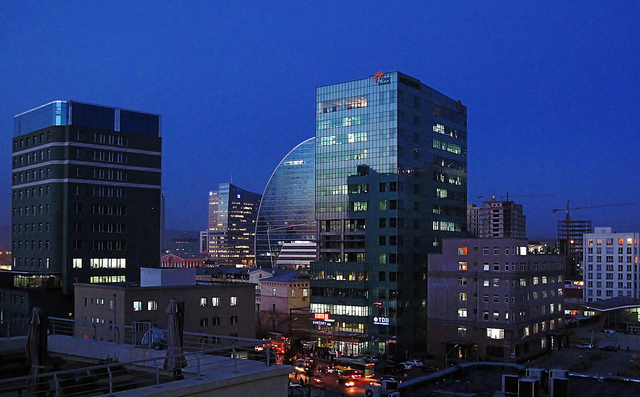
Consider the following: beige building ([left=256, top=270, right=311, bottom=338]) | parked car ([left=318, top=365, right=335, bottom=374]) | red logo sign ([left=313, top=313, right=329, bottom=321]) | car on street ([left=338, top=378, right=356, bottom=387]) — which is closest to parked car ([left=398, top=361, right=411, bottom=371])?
parked car ([left=318, top=365, right=335, bottom=374])

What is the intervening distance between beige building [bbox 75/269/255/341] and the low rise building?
119 ft

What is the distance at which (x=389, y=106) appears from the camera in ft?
368

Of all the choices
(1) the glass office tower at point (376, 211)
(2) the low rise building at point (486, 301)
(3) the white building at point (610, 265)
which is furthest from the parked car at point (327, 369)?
(3) the white building at point (610, 265)

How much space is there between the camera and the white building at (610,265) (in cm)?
17125

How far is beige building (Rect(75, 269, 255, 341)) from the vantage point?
69750 millimetres

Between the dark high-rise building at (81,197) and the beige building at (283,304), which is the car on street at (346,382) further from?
the beige building at (283,304)

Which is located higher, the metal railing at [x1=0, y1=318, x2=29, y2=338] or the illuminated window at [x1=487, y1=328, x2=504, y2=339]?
the metal railing at [x1=0, y1=318, x2=29, y2=338]

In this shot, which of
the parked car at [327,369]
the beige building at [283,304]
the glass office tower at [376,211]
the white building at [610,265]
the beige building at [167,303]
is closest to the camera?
the beige building at [167,303]

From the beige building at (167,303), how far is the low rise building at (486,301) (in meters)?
36.4

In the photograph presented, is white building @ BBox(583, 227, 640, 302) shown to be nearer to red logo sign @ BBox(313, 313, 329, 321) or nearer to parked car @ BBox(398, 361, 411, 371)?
red logo sign @ BBox(313, 313, 329, 321)

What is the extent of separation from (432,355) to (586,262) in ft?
325

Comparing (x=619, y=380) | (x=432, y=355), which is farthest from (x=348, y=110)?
(x=619, y=380)

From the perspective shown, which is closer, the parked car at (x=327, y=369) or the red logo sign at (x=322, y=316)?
the parked car at (x=327, y=369)

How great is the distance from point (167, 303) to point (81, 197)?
39.2 metres
